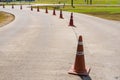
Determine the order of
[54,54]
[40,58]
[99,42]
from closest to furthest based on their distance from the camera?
1. [40,58]
2. [54,54]
3. [99,42]

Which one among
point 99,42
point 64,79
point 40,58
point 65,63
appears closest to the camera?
point 64,79

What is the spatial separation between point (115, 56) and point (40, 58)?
8.05 feet

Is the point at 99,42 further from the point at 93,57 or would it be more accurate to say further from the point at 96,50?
the point at 93,57

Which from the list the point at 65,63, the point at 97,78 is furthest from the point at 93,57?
the point at 97,78

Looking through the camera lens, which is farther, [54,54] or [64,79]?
[54,54]

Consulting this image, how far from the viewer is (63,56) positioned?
11.7 meters

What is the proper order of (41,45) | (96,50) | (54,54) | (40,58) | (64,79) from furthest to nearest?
(41,45), (96,50), (54,54), (40,58), (64,79)

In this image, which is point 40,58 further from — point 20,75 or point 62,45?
point 62,45

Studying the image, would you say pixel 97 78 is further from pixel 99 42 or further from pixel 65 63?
pixel 99 42

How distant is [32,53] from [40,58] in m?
1.15

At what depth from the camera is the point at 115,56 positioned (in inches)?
463

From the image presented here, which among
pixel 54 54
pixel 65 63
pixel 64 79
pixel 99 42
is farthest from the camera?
pixel 99 42

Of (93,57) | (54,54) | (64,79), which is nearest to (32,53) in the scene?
(54,54)

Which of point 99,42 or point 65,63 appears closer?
point 65,63
